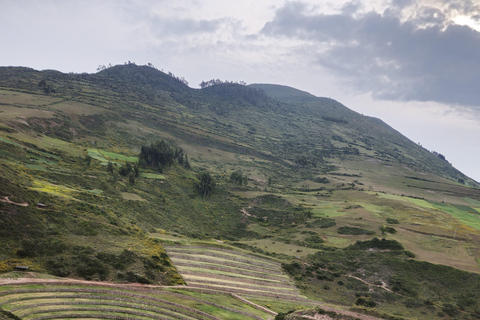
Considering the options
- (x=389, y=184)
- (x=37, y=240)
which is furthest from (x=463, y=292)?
(x=389, y=184)

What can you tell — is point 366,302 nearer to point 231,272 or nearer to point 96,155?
point 231,272

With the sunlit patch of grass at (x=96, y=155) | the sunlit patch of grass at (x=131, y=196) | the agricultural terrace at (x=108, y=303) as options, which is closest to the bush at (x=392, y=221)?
the agricultural terrace at (x=108, y=303)

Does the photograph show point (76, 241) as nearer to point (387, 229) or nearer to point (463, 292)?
point (463, 292)

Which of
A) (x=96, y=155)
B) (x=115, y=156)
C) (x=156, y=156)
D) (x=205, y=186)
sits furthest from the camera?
(x=156, y=156)

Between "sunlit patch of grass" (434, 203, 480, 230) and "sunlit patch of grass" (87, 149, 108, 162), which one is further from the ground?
"sunlit patch of grass" (434, 203, 480, 230)

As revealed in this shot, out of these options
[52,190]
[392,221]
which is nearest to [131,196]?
[52,190]

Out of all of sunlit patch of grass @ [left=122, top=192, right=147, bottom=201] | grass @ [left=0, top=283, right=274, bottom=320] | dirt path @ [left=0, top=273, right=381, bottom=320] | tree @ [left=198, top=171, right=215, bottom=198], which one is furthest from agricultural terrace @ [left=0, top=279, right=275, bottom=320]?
tree @ [left=198, top=171, right=215, bottom=198]

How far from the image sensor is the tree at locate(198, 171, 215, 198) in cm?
11281

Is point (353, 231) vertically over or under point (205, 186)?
under

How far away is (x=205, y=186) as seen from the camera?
113625 millimetres

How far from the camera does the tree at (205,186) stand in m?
113

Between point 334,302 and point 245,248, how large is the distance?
22555 millimetres

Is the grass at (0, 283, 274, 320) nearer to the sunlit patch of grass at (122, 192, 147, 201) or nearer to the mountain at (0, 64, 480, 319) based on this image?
the mountain at (0, 64, 480, 319)

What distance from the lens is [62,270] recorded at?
33.9m
